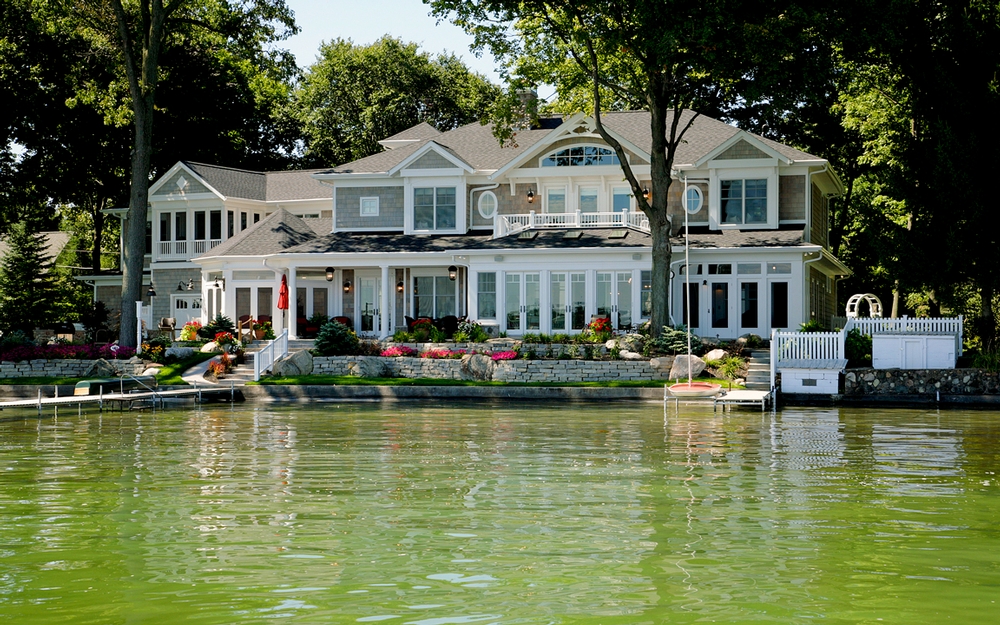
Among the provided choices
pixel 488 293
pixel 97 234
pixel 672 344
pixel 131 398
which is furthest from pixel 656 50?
pixel 97 234

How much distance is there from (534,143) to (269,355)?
1201cm

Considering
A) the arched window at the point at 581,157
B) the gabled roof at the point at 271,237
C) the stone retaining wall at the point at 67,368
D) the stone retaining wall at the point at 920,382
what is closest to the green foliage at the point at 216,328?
the gabled roof at the point at 271,237

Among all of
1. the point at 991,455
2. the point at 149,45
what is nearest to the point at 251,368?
the point at 149,45

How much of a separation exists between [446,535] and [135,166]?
28406 mm

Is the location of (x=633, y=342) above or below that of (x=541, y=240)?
below

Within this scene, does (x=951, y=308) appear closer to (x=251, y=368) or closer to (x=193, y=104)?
(x=251, y=368)

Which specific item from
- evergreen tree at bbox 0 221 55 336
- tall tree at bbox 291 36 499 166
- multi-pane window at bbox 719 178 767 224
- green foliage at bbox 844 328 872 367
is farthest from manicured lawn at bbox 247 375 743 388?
tall tree at bbox 291 36 499 166

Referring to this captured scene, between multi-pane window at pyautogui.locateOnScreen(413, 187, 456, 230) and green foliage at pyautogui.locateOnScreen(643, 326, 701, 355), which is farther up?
multi-pane window at pyautogui.locateOnScreen(413, 187, 456, 230)

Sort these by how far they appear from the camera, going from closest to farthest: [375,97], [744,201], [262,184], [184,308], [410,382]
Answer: [410,382]
[744,201]
[184,308]
[262,184]
[375,97]

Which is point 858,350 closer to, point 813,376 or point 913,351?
point 913,351

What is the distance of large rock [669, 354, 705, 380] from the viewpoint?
2875 centimetres

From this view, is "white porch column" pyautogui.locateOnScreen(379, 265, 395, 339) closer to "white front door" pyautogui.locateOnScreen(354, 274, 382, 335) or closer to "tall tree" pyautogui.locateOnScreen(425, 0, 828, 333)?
"white front door" pyautogui.locateOnScreen(354, 274, 382, 335)

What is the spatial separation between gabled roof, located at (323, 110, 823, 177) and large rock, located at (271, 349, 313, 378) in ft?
32.7

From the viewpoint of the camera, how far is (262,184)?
4650cm
